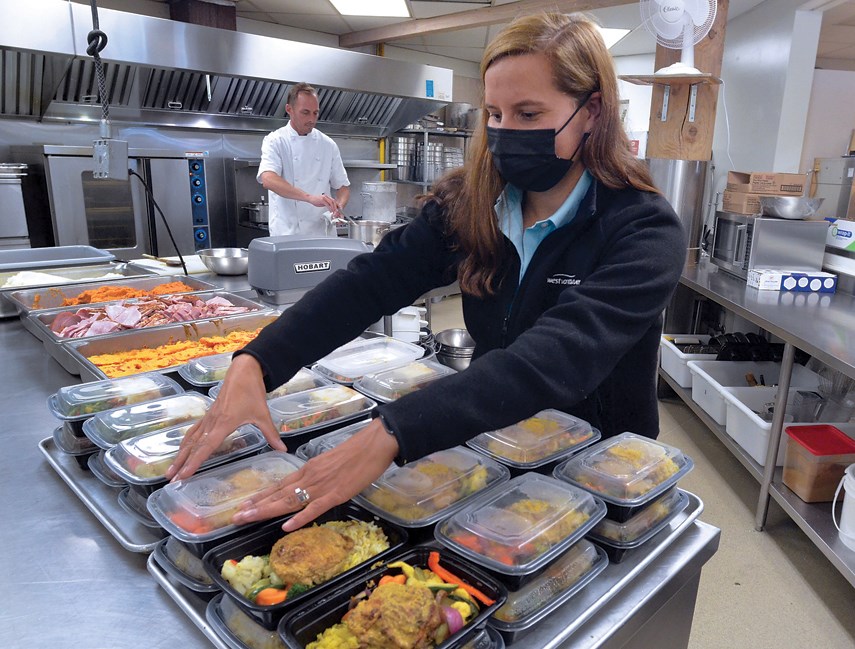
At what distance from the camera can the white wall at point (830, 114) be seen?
21.7 feet

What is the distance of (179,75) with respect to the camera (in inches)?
199

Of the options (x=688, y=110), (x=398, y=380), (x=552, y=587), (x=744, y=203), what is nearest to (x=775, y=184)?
(x=744, y=203)

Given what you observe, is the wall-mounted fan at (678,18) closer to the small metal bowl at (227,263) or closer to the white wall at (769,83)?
the white wall at (769,83)

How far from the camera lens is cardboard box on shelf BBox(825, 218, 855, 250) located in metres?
3.35

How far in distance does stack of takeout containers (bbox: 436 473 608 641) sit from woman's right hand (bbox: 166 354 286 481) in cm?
40

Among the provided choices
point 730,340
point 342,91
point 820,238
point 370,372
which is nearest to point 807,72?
point 820,238

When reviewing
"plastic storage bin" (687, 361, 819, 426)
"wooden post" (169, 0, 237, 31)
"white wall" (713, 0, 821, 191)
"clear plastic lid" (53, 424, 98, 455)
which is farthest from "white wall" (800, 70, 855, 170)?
"clear plastic lid" (53, 424, 98, 455)

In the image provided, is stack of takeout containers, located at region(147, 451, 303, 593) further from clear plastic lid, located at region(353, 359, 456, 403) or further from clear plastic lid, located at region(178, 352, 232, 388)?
clear plastic lid, located at region(178, 352, 232, 388)

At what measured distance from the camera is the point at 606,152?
1305 millimetres

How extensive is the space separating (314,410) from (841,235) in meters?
3.51

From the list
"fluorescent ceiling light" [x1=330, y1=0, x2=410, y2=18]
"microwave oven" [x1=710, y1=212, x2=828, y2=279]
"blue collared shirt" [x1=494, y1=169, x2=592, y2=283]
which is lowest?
"microwave oven" [x1=710, y1=212, x2=828, y2=279]

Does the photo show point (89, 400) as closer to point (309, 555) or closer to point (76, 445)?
point (76, 445)

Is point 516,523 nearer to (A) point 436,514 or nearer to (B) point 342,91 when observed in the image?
(A) point 436,514

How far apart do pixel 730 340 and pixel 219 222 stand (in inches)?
182
